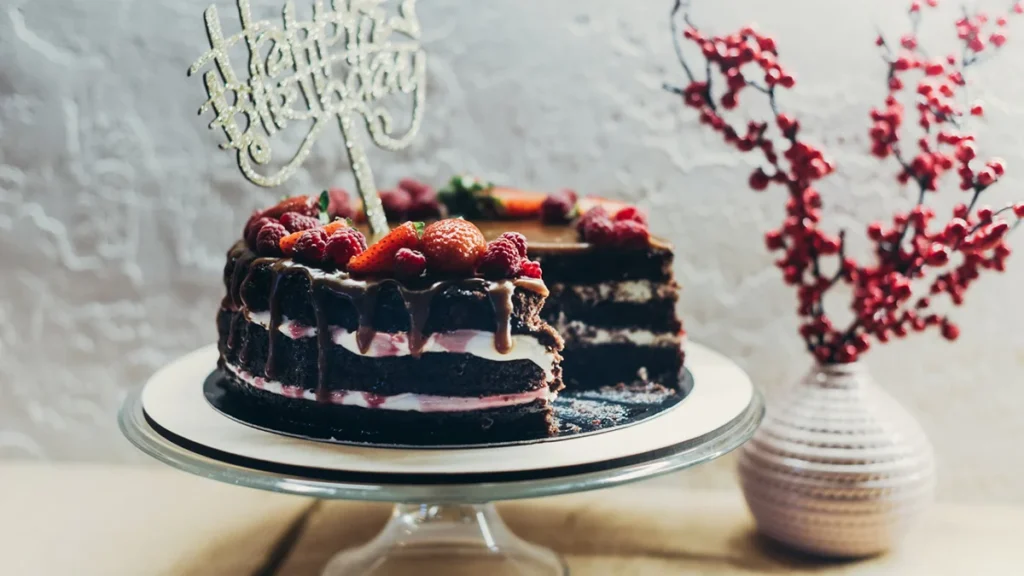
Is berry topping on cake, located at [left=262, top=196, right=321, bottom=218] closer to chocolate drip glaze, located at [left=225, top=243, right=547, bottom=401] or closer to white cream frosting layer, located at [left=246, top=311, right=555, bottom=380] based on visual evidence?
chocolate drip glaze, located at [left=225, top=243, right=547, bottom=401]

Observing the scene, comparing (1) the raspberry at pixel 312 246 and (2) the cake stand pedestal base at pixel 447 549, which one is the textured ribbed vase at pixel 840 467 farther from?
(1) the raspberry at pixel 312 246

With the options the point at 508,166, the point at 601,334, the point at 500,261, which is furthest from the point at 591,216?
the point at 500,261

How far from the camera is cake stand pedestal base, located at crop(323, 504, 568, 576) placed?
210 cm

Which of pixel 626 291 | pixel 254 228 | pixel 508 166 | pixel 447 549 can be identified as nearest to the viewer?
pixel 254 228

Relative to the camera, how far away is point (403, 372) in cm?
170

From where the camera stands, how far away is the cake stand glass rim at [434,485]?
4.72ft

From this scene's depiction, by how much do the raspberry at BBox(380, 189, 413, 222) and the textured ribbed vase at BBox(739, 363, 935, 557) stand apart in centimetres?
106

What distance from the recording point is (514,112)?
2621mm

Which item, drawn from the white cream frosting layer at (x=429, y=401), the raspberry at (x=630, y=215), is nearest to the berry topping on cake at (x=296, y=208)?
the white cream frosting layer at (x=429, y=401)

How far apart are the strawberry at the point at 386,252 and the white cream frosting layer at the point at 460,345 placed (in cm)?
12

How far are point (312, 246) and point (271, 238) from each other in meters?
0.15

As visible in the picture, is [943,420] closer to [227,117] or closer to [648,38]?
[648,38]

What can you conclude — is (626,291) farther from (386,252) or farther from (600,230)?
(386,252)

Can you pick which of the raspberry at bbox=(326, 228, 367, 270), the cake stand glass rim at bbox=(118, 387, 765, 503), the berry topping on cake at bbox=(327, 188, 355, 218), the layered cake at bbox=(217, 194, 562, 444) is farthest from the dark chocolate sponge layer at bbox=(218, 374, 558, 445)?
the berry topping on cake at bbox=(327, 188, 355, 218)
